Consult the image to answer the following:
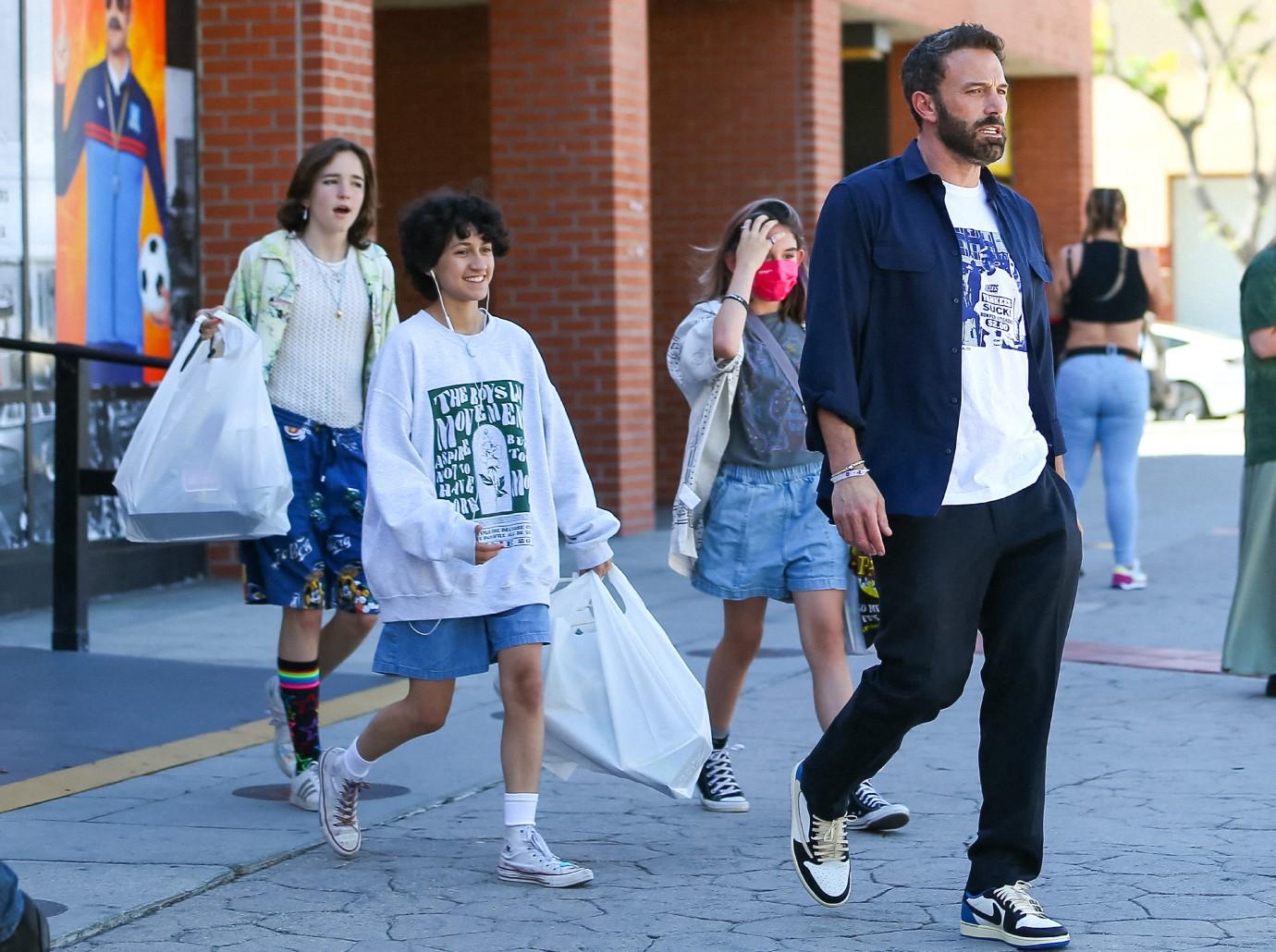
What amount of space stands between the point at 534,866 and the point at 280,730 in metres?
1.38

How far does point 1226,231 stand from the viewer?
32.7 metres

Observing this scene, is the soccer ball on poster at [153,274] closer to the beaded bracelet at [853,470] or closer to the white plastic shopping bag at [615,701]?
the white plastic shopping bag at [615,701]

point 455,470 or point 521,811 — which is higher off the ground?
point 455,470

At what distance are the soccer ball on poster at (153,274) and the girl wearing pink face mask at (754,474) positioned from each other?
5042 millimetres

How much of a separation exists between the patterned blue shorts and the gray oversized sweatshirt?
0.76 meters

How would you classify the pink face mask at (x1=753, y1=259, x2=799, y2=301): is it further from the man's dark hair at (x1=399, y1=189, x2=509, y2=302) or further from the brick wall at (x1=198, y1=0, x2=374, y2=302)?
the brick wall at (x1=198, y1=0, x2=374, y2=302)

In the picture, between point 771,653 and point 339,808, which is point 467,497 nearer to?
point 339,808

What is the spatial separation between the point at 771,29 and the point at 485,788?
385 inches

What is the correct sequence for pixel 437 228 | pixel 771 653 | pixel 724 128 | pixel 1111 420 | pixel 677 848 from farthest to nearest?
pixel 724 128, pixel 1111 420, pixel 771 653, pixel 677 848, pixel 437 228

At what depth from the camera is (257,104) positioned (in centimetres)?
1061

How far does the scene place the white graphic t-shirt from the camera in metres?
4.52

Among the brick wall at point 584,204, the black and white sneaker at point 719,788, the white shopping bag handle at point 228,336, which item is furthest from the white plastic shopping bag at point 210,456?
the brick wall at point 584,204

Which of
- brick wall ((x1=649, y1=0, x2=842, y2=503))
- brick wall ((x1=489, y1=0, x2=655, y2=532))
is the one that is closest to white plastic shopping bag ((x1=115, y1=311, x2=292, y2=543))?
brick wall ((x1=489, y1=0, x2=655, y2=532))

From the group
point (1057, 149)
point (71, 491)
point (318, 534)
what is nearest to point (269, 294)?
point (318, 534)
